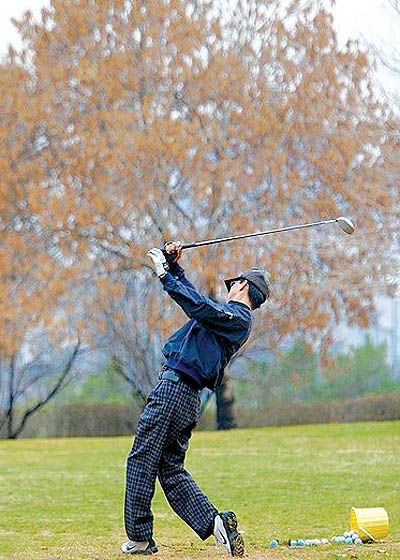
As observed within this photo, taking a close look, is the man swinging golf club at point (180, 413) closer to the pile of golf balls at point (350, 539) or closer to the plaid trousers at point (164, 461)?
the plaid trousers at point (164, 461)

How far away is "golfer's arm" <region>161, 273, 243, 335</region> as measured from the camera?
5.21 meters

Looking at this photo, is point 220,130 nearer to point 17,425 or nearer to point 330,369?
point 330,369

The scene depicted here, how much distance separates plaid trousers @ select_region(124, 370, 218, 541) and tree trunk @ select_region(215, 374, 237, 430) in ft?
55.9

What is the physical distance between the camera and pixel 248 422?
22922 mm

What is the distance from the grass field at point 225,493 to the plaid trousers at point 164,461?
24cm

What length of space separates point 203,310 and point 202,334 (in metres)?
0.23

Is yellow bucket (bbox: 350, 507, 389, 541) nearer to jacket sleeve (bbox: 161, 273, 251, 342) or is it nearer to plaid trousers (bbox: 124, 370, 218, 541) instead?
plaid trousers (bbox: 124, 370, 218, 541)

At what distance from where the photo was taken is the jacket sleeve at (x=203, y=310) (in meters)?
5.21

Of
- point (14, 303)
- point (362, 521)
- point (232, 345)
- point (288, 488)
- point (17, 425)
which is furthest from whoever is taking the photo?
point (17, 425)

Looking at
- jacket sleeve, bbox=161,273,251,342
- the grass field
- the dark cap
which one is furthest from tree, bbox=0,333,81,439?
jacket sleeve, bbox=161,273,251,342

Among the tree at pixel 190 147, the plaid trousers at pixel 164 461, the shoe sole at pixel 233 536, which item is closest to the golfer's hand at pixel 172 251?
the plaid trousers at pixel 164 461

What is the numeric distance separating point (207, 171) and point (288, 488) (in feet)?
38.5

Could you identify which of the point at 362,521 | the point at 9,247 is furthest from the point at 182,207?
the point at 362,521

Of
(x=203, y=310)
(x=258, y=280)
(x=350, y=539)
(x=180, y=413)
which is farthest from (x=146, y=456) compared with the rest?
(x=350, y=539)
